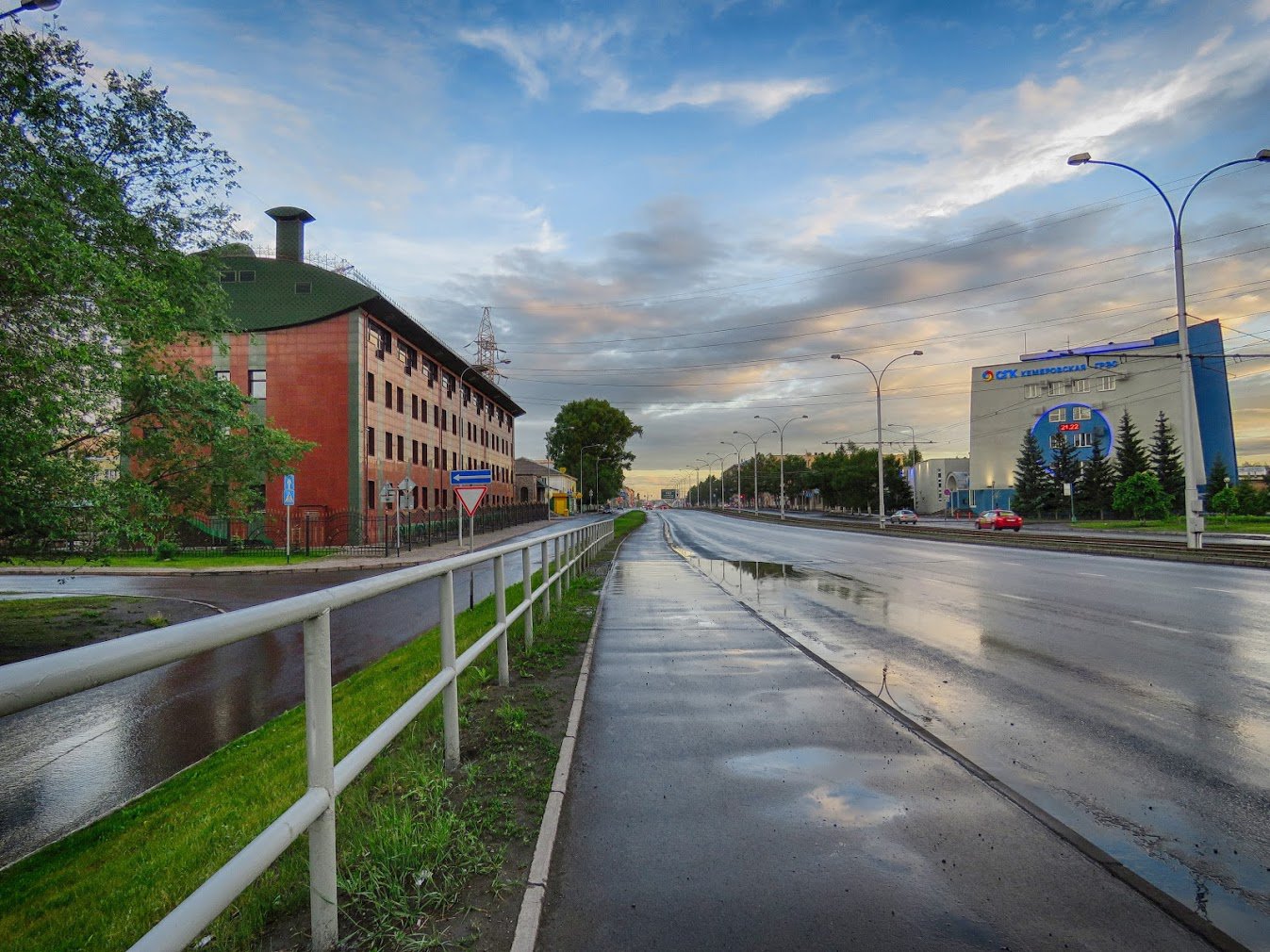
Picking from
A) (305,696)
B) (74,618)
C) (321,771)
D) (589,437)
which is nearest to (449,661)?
(305,696)

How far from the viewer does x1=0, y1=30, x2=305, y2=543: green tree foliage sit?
35.3 ft

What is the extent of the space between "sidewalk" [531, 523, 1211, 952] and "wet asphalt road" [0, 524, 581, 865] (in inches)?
139

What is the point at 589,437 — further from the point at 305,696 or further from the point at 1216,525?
the point at 305,696

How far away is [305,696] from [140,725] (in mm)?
6087

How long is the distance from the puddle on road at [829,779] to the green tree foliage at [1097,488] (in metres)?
77.2

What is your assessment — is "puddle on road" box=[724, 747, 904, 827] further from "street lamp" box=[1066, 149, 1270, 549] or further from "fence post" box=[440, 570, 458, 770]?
"street lamp" box=[1066, 149, 1270, 549]

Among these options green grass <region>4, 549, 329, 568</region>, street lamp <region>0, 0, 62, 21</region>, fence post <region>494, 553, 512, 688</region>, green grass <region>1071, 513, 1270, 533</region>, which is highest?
street lamp <region>0, 0, 62, 21</region>

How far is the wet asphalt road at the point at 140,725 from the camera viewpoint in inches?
206

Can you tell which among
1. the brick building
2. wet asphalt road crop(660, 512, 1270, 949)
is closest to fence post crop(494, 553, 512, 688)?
wet asphalt road crop(660, 512, 1270, 949)

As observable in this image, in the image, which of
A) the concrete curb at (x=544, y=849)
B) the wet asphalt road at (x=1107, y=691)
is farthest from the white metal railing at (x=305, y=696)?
the wet asphalt road at (x=1107, y=691)

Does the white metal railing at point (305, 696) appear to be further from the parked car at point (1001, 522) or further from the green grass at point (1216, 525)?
the green grass at point (1216, 525)

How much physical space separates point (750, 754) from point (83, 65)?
59.6 feet

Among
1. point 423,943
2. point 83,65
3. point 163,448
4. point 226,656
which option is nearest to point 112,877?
point 423,943

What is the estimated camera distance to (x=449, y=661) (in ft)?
13.9
